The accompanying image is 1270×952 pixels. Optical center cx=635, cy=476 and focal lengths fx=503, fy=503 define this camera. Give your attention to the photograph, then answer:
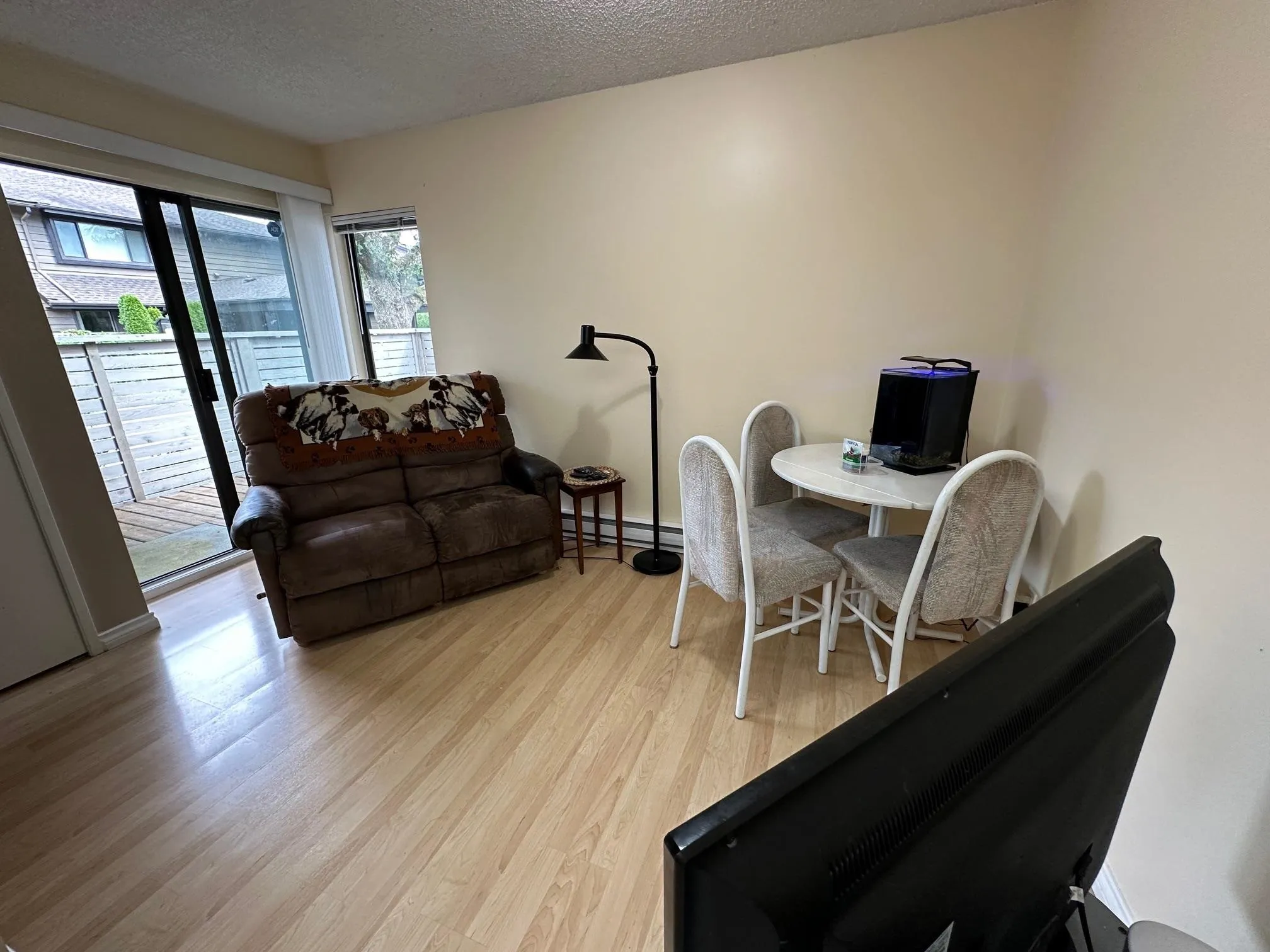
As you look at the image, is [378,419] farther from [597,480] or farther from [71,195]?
[71,195]

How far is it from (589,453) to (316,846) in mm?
2100

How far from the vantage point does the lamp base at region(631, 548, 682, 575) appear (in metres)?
2.68

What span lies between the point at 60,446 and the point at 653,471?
247cm

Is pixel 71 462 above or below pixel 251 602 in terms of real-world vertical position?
above

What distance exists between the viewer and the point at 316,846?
1.31 metres

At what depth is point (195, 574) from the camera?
270 cm

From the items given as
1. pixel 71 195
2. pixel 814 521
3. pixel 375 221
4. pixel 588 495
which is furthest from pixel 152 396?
pixel 814 521

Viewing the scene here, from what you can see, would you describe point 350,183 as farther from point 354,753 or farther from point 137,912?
point 137,912

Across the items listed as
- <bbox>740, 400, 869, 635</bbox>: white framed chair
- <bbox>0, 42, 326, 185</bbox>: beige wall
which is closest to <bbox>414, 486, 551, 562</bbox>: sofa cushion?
<bbox>740, 400, 869, 635</bbox>: white framed chair

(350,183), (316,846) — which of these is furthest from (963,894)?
(350,183)

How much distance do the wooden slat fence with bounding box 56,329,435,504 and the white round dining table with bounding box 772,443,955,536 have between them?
2.49 metres

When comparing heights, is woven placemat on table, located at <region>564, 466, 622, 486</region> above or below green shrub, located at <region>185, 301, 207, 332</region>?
below

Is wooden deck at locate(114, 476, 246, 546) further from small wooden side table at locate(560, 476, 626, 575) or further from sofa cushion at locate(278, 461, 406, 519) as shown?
small wooden side table at locate(560, 476, 626, 575)

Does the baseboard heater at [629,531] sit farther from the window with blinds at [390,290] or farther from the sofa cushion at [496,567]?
the window with blinds at [390,290]
